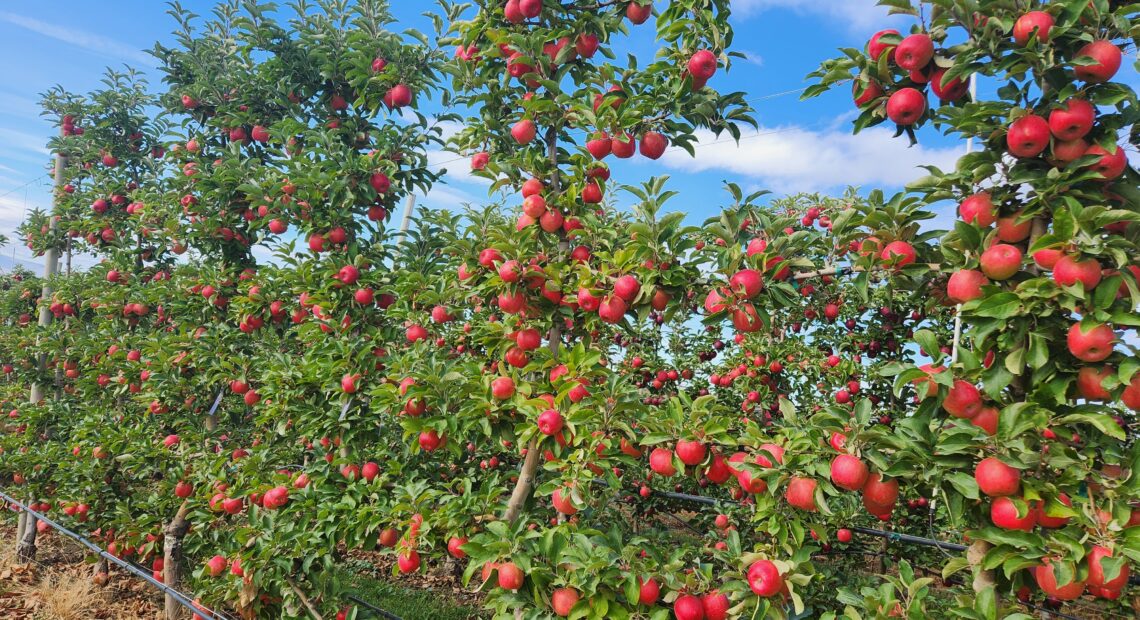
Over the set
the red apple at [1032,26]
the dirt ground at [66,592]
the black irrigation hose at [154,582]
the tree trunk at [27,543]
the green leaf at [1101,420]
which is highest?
the red apple at [1032,26]

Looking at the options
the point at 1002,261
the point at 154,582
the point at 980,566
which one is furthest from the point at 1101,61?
the point at 154,582

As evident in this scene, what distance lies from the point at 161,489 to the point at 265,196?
2858mm

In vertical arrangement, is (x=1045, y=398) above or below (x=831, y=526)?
above

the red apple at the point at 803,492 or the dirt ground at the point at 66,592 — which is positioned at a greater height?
the red apple at the point at 803,492

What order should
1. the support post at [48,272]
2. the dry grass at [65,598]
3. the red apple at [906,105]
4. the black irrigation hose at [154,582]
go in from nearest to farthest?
the red apple at [906,105]
the black irrigation hose at [154,582]
the dry grass at [65,598]
the support post at [48,272]

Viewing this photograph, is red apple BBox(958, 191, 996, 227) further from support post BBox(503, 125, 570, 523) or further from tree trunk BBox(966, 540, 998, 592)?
support post BBox(503, 125, 570, 523)

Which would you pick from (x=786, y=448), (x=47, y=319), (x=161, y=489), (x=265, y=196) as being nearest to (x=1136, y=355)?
(x=786, y=448)

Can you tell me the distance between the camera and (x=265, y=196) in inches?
192

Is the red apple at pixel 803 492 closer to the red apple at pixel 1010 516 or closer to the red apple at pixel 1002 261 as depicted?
the red apple at pixel 1010 516

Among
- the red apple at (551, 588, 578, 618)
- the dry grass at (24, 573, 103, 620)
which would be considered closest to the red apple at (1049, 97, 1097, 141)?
the red apple at (551, 588, 578, 618)

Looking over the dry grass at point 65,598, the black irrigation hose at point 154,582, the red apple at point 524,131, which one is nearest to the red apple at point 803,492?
the red apple at point 524,131

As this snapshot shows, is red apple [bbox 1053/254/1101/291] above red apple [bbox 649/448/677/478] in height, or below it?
above

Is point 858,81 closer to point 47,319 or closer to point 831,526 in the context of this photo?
point 831,526

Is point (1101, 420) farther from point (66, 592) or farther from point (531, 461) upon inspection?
point (66, 592)
